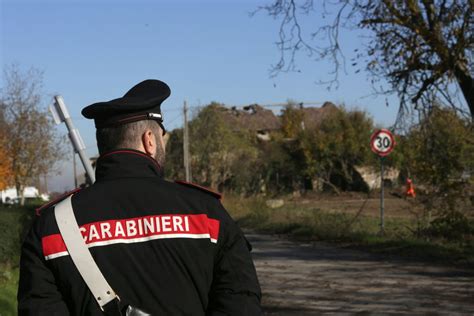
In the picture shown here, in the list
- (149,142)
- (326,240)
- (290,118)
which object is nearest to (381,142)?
(326,240)

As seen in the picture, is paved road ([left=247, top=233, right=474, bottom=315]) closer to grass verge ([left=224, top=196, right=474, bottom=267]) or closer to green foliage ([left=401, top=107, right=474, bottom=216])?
grass verge ([left=224, top=196, right=474, bottom=267])

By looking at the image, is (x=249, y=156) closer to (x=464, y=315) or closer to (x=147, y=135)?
(x=464, y=315)

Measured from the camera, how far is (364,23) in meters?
13.6

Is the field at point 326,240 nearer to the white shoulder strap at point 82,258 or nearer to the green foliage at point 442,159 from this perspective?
the green foliage at point 442,159

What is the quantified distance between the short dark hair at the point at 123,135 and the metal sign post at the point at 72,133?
17.9 feet

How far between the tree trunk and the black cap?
446 inches

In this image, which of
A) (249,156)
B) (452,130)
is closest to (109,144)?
(452,130)

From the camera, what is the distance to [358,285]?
10961 millimetres

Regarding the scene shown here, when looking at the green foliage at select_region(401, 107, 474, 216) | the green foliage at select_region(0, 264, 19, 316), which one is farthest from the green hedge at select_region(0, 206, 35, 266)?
the green foliage at select_region(401, 107, 474, 216)

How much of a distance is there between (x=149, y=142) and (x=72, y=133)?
6350 mm

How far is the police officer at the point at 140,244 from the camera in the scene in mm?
2484

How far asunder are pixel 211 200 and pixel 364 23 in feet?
37.7

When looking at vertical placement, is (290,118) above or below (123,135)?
above

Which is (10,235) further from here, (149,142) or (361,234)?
(149,142)
